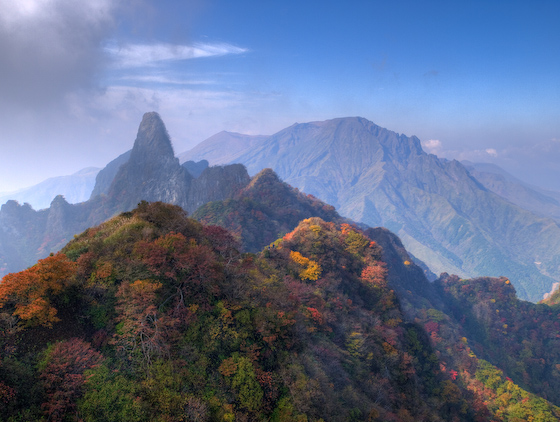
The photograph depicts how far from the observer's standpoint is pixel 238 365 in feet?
53.7

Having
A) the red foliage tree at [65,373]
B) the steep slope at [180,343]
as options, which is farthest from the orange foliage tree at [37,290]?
the red foliage tree at [65,373]

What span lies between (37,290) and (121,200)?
142 meters

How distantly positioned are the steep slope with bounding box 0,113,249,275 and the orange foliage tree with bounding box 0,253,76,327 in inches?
4007

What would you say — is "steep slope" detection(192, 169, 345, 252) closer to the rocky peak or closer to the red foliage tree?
the red foliage tree

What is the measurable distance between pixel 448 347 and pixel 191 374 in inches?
2467

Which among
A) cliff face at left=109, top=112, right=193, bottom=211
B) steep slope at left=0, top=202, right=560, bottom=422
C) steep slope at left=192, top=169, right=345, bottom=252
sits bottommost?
steep slope at left=0, top=202, right=560, bottom=422

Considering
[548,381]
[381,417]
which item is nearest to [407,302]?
[548,381]

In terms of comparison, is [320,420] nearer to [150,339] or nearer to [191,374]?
[191,374]

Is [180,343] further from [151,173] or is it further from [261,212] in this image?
[151,173]

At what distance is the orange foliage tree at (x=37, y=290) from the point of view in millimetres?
13398

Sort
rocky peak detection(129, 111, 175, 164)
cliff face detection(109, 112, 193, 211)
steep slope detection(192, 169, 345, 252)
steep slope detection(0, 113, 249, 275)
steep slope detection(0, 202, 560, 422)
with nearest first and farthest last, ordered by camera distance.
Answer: steep slope detection(0, 202, 560, 422) → steep slope detection(192, 169, 345, 252) → steep slope detection(0, 113, 249, 275) → cliff face detection(109, 112, 193, 211) → rocky peak detection(129, 111, 175, 164)

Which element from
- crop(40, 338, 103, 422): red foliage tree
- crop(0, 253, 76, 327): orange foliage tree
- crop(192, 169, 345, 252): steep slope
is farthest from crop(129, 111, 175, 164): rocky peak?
crop(40, 338, 103, 422): red foliage tree

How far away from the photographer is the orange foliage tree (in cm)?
1340

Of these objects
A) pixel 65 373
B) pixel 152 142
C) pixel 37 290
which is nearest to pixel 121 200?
pixel 152 142
